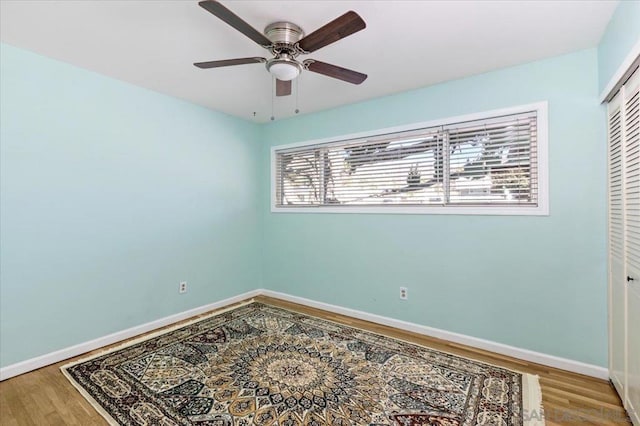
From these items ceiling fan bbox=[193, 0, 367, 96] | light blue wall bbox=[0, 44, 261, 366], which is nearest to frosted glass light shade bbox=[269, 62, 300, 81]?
ceiling fan bbox=[193, 0, 367, 96]

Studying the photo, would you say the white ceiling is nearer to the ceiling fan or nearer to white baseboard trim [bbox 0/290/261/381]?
the ceiling fan

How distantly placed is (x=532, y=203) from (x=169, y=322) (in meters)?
3.67

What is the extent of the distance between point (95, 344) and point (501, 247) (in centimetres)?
366

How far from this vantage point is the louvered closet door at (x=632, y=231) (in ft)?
5.49

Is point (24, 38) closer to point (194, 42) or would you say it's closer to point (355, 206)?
point (194, 42)

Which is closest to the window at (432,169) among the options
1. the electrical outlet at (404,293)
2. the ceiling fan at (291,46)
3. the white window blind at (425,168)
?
the white window blind at (425,168)

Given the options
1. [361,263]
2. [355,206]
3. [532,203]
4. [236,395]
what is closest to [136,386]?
[236,395]

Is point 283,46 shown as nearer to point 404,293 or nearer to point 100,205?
point 100,205

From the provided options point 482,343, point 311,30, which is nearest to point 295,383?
point 482,343

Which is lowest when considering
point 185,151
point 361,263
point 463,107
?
point 361,263

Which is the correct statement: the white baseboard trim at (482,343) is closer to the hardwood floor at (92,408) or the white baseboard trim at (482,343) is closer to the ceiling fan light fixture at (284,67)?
the hardwood floor at (92,408)

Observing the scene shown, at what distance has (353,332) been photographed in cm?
303

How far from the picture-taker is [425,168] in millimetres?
3084

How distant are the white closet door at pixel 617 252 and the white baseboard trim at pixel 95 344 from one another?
3.66 metres
